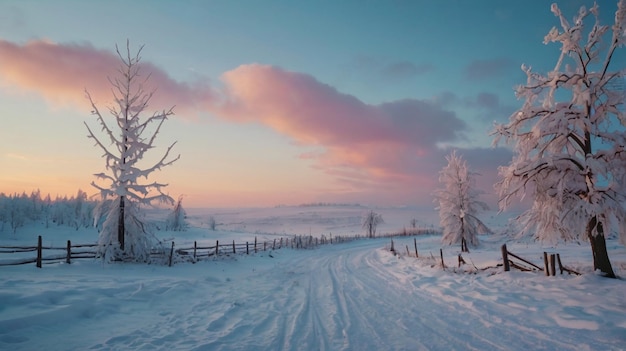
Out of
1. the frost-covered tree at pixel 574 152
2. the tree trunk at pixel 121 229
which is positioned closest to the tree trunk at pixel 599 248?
the frost-covered tree at pixel 574 152

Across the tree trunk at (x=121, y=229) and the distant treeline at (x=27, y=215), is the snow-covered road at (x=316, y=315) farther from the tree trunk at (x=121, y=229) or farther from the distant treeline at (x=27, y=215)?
the distant treeline at (x=27, y=215)

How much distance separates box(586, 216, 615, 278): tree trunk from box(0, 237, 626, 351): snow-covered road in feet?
3.66

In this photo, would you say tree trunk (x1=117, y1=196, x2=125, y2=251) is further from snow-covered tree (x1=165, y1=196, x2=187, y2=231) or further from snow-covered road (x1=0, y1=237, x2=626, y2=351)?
snow-covered tree (x1=165, y1=196, x2=187, y2=231)

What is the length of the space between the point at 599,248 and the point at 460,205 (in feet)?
85.8

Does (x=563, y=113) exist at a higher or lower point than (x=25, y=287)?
higher

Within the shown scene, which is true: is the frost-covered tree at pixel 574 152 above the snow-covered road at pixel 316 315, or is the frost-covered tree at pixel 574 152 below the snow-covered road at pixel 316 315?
above

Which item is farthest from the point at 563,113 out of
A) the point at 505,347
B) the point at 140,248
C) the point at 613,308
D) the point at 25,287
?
the point at 140,248

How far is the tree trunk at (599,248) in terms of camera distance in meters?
11.5

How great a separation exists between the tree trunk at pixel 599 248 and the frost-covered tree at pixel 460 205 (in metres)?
25.0

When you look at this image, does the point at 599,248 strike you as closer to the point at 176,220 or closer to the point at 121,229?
the point at 121,229

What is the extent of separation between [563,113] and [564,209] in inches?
153

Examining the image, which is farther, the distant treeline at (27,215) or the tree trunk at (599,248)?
the distant treeline at (27,215)

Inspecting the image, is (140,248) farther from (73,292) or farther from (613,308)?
(613,308)

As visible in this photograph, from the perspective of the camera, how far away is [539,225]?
12.7 m
